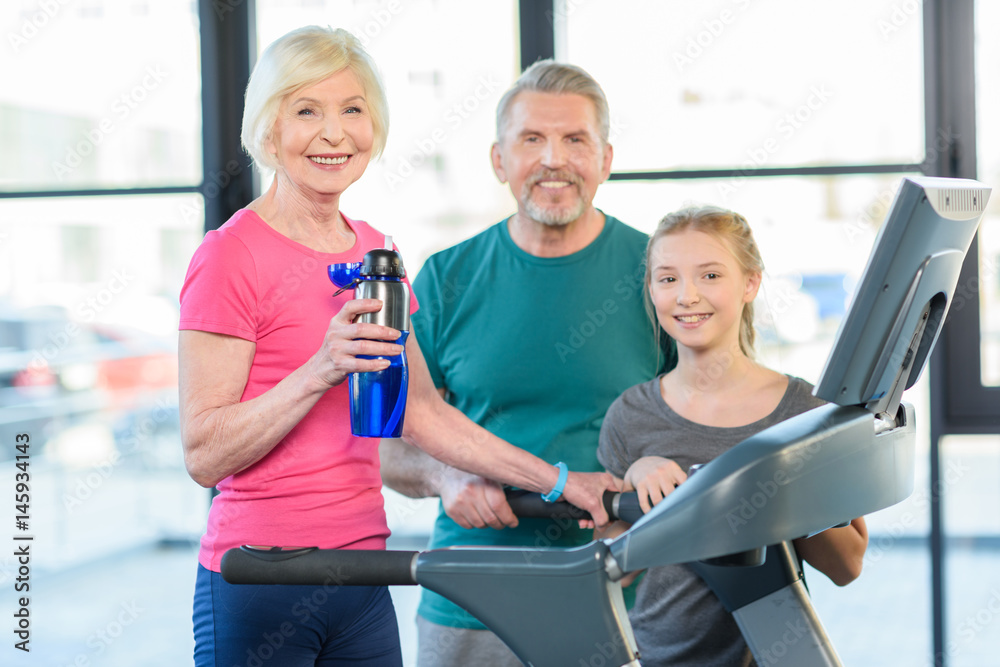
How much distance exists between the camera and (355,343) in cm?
103

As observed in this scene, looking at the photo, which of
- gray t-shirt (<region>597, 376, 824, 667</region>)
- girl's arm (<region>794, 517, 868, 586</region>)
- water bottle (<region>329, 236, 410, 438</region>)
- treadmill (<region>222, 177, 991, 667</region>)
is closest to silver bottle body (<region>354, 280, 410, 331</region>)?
water bottle (<region>329, 236, 410, 438</region>)

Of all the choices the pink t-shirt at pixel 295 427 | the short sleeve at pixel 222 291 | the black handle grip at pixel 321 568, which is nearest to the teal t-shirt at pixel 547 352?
the pink t-shirt at pixel 295 427

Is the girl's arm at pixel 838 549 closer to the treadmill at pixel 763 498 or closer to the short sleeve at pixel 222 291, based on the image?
the treadmill at pixel 763 498

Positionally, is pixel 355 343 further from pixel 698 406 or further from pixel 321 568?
pixel 698 406

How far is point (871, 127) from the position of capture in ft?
7.85

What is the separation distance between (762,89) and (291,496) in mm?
1900

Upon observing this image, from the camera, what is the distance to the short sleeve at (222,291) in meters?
1.13

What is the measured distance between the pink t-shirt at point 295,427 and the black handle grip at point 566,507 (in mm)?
268

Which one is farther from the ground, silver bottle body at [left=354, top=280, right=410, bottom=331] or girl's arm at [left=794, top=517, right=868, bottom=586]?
silver bottle body at [left=354, top=280, right=410, bottom=331]

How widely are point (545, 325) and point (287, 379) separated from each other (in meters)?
0.70

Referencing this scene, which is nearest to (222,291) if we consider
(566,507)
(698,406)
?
(566,507)

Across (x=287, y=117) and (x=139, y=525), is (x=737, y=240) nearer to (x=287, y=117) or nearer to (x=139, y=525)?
(x=287, y=117)

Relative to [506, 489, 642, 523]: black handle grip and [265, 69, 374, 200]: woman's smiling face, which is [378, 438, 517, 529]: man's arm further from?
[265, 69, 374, 200]: woman's smiling face

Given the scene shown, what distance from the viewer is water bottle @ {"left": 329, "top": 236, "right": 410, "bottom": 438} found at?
1.04 meters
